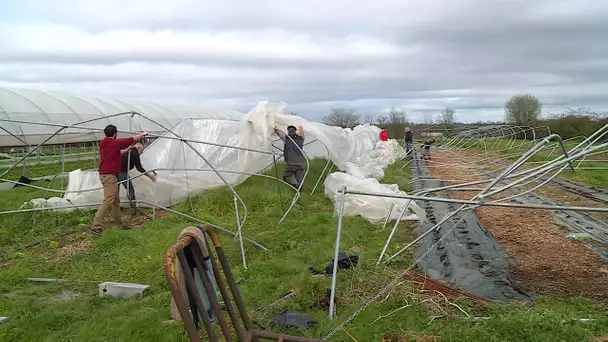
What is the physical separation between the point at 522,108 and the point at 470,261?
42.7m

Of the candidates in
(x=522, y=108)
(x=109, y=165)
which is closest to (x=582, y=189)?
(x=109, y=165)

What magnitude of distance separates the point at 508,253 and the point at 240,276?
123 inches

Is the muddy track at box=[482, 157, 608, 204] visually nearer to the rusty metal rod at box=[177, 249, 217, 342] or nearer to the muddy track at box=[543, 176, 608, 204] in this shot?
the muddy track at box=[543, 176, 608, 204]

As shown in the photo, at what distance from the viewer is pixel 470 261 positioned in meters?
5.55

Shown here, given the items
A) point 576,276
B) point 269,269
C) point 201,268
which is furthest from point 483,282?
point 201,268

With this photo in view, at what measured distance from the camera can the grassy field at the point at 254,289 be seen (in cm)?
359

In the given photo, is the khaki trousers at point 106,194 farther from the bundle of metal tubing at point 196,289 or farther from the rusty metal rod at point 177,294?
the rusty metal rod at point 177,294

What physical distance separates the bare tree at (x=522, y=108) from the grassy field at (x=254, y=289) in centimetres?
3938

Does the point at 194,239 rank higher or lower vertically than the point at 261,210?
higher

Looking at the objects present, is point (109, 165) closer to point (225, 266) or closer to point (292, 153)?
point (292, 153)

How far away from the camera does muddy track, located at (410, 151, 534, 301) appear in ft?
15.2

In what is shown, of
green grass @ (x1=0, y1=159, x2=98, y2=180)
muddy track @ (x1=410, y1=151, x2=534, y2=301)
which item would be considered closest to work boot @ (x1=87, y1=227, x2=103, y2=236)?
muddy track @ (x1=410, y1=151, x2=534, y2=301)

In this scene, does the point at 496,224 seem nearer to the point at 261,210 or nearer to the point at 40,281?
the point at 261,210

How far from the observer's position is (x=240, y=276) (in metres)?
5.08
